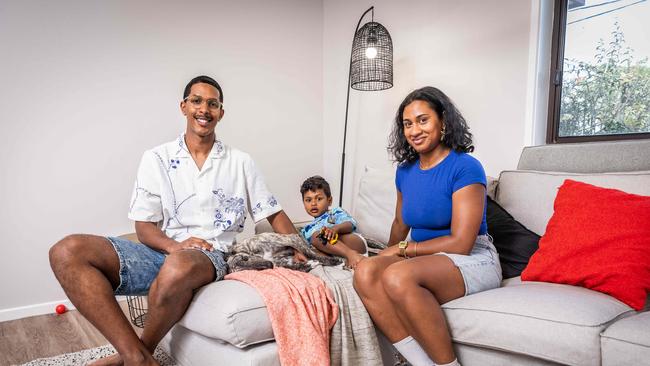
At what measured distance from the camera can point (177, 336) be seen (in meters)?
1.61

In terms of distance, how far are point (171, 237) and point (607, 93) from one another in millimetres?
2049

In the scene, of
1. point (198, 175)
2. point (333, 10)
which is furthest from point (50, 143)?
point (333, 10)

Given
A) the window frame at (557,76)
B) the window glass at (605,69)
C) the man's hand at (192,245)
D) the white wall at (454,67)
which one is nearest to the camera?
the man's hand at (192,245)

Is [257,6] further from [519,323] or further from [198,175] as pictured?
[519,323]

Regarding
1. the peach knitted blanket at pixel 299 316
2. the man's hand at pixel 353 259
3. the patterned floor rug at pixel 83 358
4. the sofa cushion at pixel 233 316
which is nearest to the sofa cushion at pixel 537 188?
the man's hand at pixel 353 259

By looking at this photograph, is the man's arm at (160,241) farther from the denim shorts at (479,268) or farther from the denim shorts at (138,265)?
the denim shorts at (479,268)

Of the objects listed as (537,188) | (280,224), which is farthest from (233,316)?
(537,188)

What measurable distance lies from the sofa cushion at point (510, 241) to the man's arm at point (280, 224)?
2.73 ft

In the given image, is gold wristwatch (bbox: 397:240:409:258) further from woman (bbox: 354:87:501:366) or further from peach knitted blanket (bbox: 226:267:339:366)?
peach knitted blanket (bbox: 226:267:339:366)

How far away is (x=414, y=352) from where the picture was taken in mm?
1337

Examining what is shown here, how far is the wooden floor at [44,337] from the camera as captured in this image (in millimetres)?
2040

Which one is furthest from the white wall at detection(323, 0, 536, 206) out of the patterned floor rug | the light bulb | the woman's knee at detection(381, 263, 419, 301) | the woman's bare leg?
the patterned floor rug

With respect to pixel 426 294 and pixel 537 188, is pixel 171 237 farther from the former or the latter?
pixel 537 188

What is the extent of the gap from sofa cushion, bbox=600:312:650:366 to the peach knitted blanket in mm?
724
